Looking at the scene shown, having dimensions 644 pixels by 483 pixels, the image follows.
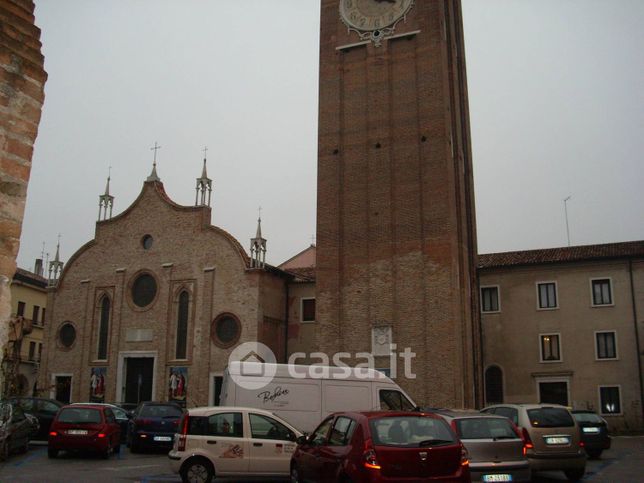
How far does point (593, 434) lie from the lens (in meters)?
19.0

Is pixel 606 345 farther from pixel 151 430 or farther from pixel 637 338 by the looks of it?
pixel 151 430

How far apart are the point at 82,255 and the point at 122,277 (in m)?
3.32

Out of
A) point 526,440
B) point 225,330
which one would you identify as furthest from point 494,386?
point 526,440

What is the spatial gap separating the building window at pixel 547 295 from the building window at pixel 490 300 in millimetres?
2037

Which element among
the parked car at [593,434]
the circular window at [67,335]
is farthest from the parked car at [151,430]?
the circular window at [67,335]

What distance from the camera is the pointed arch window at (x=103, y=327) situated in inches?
1401

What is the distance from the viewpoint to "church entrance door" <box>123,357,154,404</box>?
3409cm

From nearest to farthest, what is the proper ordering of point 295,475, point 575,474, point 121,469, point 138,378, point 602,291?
point 295,475, point 575,474, point 121,469, point 602,291, point 138,378

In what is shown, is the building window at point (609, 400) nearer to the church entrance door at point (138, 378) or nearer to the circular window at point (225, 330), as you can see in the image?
the circular window at point (225, 330)

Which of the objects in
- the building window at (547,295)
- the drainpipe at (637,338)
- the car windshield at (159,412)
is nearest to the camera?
the car windshield at (159,412)

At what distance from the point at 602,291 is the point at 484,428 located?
22350mm

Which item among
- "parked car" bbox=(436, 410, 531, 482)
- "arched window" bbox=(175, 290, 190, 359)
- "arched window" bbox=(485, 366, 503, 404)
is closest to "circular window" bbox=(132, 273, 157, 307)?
"arched window" bbox=(175, 290, 190, 359)

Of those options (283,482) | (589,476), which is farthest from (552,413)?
(283,482)

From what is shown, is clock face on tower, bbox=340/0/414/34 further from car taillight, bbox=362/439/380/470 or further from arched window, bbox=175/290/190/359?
car taillight, bbox=362/439/380/470
